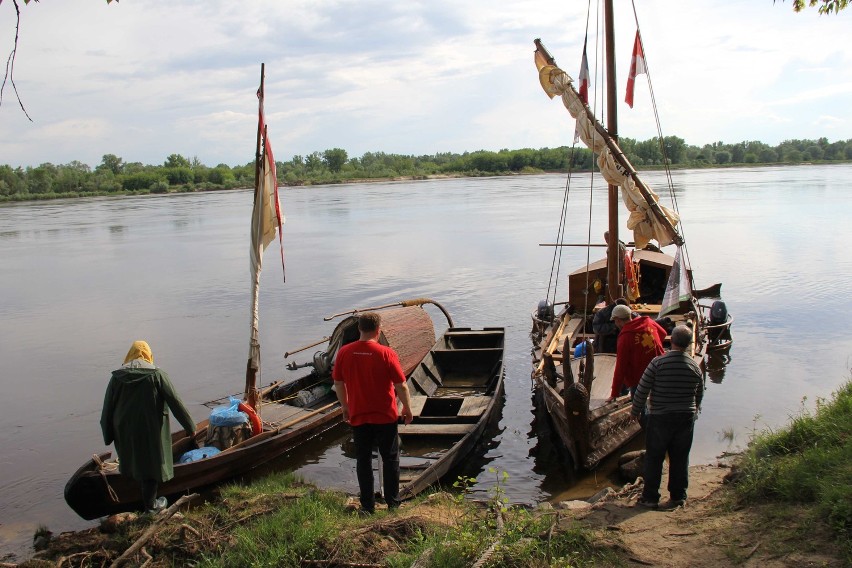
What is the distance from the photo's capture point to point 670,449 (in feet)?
23.2

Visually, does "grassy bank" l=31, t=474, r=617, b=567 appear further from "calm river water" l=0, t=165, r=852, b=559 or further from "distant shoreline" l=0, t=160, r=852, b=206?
"distant shoreline" l=0, t=160, r=852, b=206

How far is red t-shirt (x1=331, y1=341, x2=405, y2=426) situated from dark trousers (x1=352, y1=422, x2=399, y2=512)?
0.14 meters

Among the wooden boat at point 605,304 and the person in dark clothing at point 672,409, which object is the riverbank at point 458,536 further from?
the wooden boat at point 605,304

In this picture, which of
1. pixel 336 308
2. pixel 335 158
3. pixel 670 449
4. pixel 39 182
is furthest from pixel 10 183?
pixel 670 449

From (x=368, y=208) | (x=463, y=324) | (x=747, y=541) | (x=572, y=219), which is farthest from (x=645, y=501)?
(x=368, y=208)

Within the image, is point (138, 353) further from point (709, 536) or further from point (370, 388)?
point (709, 536)

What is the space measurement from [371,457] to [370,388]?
2.52 feet

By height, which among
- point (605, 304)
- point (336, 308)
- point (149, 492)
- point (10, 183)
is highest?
point (10, 183)

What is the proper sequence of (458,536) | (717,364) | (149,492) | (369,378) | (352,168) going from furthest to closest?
(352,168) < (717,364) < (149,492) < (369,378) < (458,536)

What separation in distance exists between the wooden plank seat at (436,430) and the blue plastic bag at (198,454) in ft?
8.82

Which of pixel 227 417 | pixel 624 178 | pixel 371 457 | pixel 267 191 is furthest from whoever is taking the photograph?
pixel 624 178

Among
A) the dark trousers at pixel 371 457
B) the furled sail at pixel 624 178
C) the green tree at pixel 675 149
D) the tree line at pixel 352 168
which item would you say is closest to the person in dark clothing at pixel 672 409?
the dark trousers at pixel 371 457

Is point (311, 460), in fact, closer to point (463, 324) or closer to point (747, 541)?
point (747, 541)

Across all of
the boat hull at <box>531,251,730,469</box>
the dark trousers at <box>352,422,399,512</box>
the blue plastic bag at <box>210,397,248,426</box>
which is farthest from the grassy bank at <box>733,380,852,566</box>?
the blue plastic bag at <box>210,397,248,426</box>
